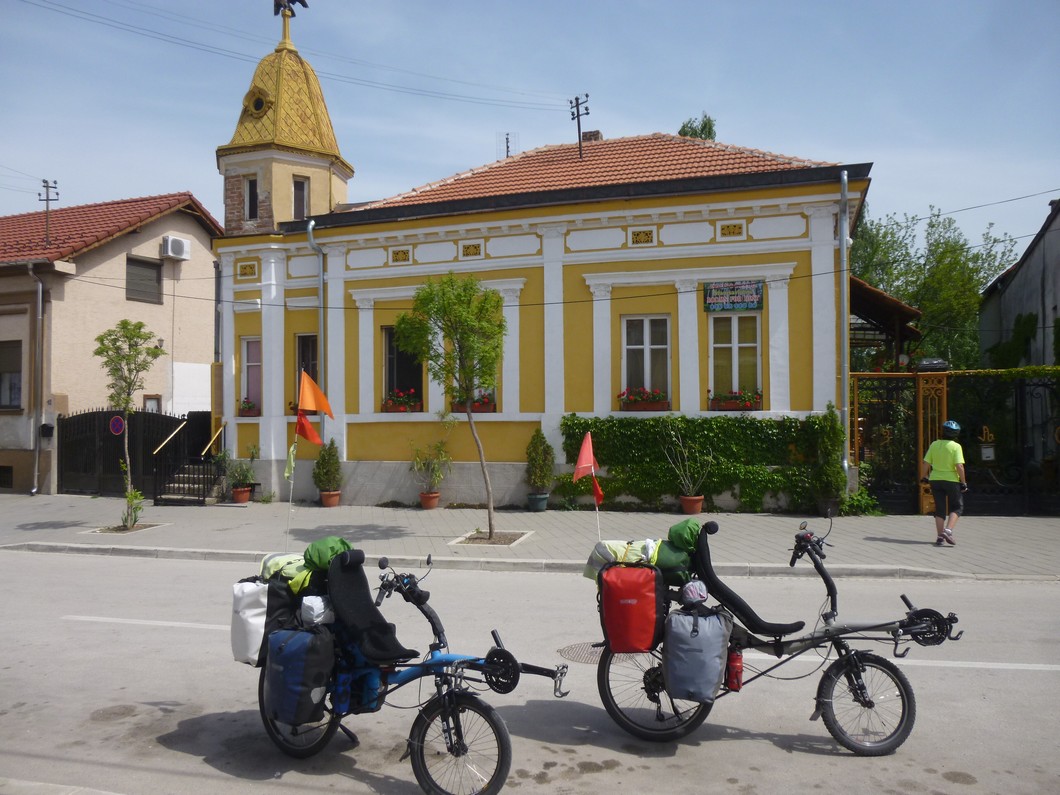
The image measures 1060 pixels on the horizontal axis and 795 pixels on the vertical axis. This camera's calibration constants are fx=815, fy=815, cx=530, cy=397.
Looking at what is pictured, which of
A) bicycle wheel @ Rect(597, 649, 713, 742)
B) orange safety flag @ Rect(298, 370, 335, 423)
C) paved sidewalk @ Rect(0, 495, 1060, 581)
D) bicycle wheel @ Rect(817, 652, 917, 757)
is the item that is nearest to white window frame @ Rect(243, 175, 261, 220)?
paved sidewalk @ Rect(0, 495, 1060, 581)

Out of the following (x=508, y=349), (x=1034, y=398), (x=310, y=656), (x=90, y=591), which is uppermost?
(x=508, y=349)

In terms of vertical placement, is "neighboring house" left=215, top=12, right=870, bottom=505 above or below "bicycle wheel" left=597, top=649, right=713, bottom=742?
above

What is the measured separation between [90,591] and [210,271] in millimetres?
17927

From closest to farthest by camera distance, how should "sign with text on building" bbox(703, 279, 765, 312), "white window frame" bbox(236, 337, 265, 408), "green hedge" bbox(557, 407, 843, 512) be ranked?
"green hedge" bbox(557, 407, 843, 512) < "sign with text on building" bbox(703, 279, 765, 312) < "white window frame" bbox(236, 337, 265, 408)

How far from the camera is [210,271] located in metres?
25.3

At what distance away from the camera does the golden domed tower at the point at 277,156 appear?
1858 centimetres

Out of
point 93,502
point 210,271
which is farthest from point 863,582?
point 210,271

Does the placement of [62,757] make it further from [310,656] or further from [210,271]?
[210,271]

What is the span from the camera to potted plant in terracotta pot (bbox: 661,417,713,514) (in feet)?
48.0

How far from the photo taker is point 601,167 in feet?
56.9

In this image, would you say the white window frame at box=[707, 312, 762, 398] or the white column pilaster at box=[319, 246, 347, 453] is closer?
the white window frame at box=[707, 312, 762, 398]

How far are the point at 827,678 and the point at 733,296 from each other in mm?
11088

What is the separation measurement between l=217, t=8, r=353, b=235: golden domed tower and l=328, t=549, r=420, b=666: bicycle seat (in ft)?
50.5

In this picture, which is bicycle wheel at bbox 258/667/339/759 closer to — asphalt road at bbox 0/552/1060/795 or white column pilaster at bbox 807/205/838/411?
asphalt road at bbox 0/552/1060/795
